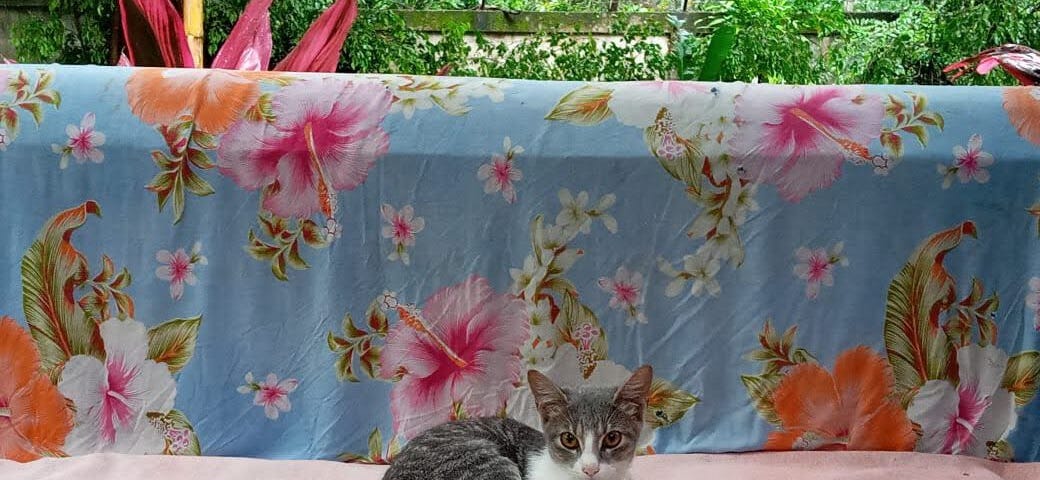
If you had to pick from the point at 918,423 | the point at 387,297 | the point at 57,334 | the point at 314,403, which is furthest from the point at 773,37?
the point at 57,334

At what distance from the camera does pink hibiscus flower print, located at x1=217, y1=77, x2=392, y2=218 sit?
97cm

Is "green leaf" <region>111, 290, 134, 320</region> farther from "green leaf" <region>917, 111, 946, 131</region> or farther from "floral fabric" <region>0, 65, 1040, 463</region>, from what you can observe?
"green leaf" <region>917, 111, 946, 131</region>

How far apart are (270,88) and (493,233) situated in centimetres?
29

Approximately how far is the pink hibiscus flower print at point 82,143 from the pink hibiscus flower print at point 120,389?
0.59 feet

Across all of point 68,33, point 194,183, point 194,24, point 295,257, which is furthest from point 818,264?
point 68,33

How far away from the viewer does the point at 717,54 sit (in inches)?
61.1

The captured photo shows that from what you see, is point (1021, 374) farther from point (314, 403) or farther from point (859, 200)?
point (314, 403)

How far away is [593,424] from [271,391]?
369 mm

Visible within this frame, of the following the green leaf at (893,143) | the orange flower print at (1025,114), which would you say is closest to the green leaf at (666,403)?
the green leaf at (893,143)

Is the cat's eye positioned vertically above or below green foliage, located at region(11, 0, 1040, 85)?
below

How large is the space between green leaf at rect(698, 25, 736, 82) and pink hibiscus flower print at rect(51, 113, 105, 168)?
0.97 metres

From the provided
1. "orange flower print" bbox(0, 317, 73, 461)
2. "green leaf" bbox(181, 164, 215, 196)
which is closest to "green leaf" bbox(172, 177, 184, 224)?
"green leaf" bbox(181, 164, 215, 196)

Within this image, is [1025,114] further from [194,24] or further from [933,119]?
[194,24]

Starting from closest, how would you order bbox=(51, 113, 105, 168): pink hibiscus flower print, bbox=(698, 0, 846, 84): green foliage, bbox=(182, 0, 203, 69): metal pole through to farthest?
bbox=(51, 113, 105, 168): pink hibiscus flower print, bbox=(182, 0, 203, 69): metal pole, bbox=(698, 0, 846, 84): green foliage
